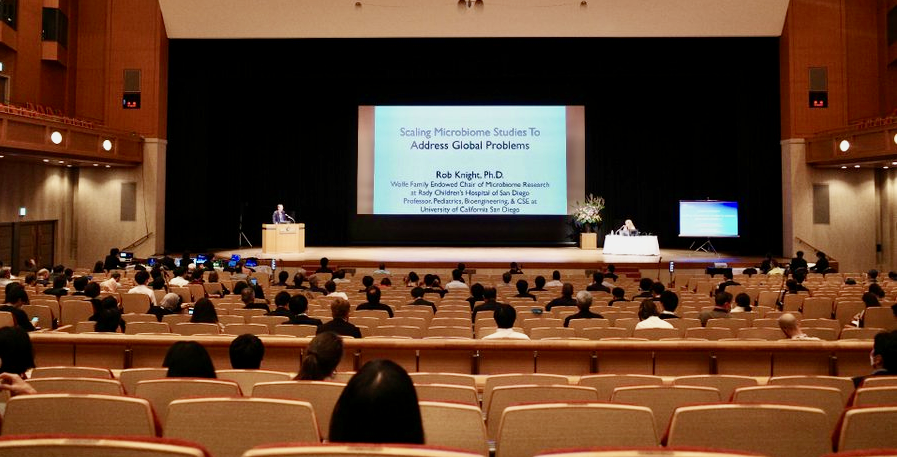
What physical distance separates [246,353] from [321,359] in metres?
0.61

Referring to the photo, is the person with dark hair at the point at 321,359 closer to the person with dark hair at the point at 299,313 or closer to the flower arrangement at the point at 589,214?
the person with dark hair at the point at 299,313

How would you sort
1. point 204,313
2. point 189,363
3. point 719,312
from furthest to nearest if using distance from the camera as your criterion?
1. point 719,312
2. point 204,313
3. point 189,363

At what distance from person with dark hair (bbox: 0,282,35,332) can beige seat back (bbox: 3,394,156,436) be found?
13.0 ft

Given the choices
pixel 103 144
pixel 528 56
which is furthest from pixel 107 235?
pixel 528 56

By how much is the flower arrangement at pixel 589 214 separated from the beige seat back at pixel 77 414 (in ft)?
61.2

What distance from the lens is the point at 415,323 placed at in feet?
20.1

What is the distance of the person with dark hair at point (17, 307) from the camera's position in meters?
5.60

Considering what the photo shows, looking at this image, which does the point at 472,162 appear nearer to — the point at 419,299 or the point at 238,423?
the point at 419,299

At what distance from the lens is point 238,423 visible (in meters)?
2.04

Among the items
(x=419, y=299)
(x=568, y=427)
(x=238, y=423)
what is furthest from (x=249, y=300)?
(x=568, y=427)

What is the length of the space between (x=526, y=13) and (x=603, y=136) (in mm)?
5453

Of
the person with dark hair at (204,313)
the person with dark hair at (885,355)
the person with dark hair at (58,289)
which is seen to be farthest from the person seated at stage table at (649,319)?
the person with dark hair at (58,289)

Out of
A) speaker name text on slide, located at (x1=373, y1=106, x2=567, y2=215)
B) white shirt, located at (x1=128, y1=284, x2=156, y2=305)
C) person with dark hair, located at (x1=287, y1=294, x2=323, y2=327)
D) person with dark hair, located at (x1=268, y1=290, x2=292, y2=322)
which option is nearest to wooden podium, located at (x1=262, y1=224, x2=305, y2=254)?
speaker name text on slide, located at (x1=373, y1=106, x2=567, y2=215)

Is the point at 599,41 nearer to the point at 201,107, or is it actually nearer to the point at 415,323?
the point at 201,107
